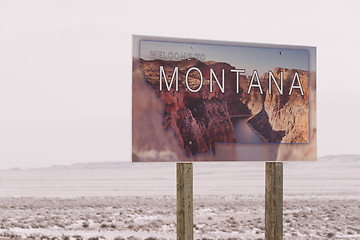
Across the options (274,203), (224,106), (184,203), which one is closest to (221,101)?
(224,106)

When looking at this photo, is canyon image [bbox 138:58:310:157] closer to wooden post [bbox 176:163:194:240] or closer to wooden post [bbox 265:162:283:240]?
wooden post [bbox 176:163:194:240]

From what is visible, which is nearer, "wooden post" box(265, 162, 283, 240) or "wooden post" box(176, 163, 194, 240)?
"wooden post" box(176, 163, 194, 240)

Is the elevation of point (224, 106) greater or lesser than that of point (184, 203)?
greater

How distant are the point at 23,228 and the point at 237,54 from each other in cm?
1521

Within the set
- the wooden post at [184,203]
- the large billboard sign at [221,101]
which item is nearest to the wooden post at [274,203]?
the large billboard sign at [221,101]

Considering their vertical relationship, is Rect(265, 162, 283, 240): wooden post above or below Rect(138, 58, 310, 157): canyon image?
below

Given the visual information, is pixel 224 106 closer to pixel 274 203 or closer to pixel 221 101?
pixel 221 101

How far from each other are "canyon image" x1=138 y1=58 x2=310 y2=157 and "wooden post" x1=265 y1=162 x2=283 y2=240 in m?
0.45

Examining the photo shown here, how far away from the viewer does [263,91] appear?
24.9ft

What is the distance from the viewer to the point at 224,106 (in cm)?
732

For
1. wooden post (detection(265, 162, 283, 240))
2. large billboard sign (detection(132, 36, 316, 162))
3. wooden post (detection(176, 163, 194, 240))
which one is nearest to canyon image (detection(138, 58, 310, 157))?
large billboard sign (detection(132, 36, 316, 162))

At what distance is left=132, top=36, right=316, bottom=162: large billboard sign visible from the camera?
699cm

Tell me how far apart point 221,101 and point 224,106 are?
3.3 inches

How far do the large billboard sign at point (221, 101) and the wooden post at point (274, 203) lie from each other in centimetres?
20
